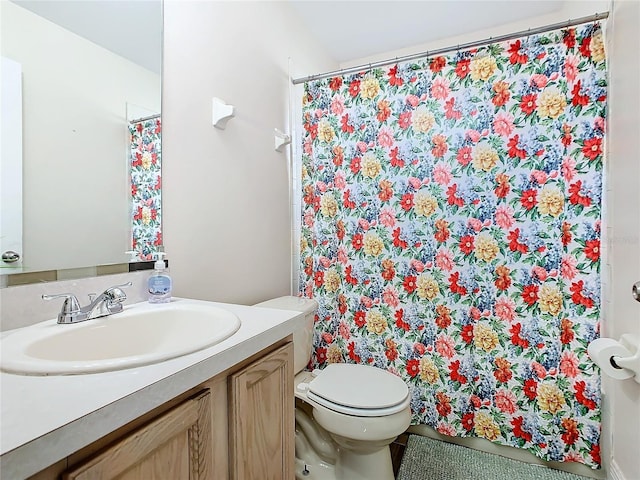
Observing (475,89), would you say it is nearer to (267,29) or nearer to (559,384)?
(267,29)

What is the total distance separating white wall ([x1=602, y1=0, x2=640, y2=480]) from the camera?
1.11 metres

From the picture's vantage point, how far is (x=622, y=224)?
1218 mm

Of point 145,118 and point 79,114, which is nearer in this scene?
point 79,114

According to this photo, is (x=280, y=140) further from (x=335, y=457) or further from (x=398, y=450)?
(x=398, y=450)

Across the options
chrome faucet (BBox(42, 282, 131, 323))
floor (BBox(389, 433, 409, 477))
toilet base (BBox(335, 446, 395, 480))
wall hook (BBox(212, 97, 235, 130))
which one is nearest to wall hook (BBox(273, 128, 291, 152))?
wall hook (BBox(212, 97, 235, 130))

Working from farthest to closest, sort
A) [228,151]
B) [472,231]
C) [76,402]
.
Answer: [472,231] < [228,151] < [76,402]

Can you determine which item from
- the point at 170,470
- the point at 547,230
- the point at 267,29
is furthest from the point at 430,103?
the point at 170,470

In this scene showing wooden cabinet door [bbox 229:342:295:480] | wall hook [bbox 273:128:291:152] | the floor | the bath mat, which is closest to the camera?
wooden cabinet door [bbox 229:342:295:480]

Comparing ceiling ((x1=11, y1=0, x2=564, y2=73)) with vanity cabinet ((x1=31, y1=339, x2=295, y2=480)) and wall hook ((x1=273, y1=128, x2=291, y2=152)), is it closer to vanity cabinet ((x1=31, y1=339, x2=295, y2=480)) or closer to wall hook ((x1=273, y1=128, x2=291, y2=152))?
wall hook ((x1=273, y1=128, x2=291, y2=152))

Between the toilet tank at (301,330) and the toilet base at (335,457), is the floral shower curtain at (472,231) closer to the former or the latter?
the toilet tank at (301,330)

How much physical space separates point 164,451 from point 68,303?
0.46 meters

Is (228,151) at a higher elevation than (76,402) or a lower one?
higher

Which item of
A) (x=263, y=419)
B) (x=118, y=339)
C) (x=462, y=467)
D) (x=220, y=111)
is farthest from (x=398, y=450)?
(x=220, y=111)

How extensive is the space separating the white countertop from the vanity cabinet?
0.04 m
